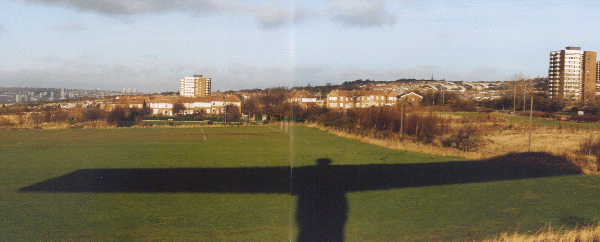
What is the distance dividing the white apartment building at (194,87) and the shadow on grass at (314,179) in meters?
19.6

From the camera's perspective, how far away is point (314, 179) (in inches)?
247

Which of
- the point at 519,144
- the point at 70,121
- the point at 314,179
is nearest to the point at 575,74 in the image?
the point at 519,144

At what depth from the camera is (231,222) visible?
3.71 meters

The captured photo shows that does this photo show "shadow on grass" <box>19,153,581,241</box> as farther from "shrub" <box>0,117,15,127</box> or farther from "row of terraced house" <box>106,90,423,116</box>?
"row of terraced house" <box>106,90,423,116</box>

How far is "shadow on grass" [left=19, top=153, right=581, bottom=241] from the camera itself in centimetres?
426

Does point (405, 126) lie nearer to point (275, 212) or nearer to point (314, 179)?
point (314, 179)

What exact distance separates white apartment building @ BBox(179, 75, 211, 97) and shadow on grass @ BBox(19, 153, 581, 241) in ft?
64.2

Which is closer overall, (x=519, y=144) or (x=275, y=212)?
(x=275, y=212)

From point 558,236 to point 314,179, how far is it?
12.2ft

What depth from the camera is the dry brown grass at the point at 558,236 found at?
10.6ft

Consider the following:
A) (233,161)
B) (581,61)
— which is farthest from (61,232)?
(581,61)

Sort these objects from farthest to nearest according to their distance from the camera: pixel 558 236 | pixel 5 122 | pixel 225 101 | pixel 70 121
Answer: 1. pixel 225 101
2. pixel 70 121
3. pixel 5 122
4. pixel 558 236

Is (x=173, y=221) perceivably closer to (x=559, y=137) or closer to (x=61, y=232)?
(x=61, y=232)

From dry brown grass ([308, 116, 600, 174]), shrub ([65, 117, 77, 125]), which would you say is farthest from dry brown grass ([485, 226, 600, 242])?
shrub ([65, 117, 77, 125])
